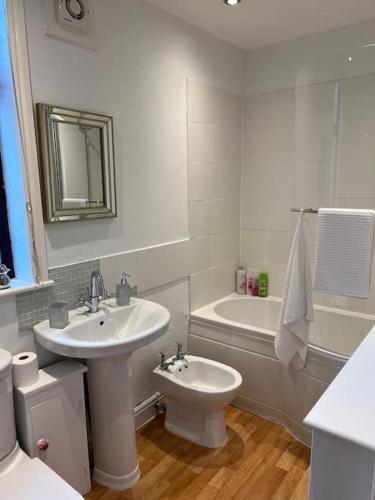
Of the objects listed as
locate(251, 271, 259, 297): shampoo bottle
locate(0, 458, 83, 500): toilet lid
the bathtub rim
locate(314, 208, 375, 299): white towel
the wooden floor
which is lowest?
the wooden floor

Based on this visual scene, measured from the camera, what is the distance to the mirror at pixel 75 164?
167cm

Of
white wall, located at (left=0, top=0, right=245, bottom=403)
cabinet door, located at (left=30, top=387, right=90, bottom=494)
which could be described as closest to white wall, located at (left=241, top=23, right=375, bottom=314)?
white wall, located at (left=0, top=0, right=245, bottom=403)

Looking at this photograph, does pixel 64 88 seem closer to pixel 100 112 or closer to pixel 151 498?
pixel 100 112

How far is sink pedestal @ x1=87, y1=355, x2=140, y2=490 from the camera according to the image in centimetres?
176

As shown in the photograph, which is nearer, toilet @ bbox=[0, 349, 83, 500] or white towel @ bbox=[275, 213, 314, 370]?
toilet @ bbox=[0, 349, 83, 500]

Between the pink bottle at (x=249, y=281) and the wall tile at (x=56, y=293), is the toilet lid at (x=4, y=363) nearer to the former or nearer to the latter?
the wall tile at (x=56, y=293)

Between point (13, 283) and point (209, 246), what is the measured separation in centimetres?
143

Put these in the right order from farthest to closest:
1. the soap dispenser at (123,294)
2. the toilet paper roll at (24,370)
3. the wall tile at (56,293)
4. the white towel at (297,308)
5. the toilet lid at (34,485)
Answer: the white towel at (297,308)
the soap dispenser at (123,294)
the wall tile at (56,293)
the toilet paper roll at (24,370)
the toilet lid at (34,485)

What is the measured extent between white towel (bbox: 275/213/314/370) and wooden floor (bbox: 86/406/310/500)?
48 cm

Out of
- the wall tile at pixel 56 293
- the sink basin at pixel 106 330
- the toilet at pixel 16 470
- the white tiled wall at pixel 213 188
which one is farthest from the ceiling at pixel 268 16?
the toilet at pixel 16 470

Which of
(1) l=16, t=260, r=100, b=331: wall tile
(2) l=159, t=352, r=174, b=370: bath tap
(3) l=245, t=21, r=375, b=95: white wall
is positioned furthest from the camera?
(3) l=245, t=21, r=375, b=95: white wall

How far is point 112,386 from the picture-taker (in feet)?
5.76

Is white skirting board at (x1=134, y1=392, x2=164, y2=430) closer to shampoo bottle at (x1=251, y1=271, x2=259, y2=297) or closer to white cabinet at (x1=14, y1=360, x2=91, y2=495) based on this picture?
white cabinet at (x1=14, y1=360, x2=91, y2=495)

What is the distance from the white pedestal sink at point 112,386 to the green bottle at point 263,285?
1.33 m
